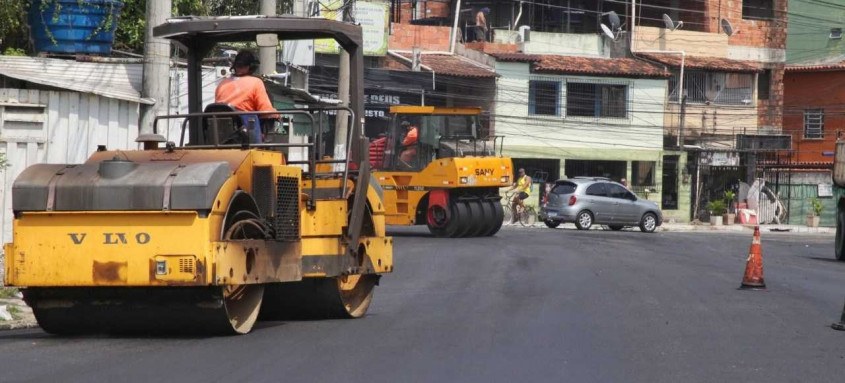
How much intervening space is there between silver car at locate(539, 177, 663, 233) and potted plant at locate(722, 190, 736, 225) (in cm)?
1212

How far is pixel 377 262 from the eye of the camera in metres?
12.3

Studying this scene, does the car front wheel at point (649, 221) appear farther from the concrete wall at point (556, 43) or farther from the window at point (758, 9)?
the window at point (758, 9)

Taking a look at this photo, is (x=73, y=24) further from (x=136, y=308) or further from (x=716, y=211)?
(x=716, y=211)

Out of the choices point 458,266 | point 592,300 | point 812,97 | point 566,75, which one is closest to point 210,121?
point 592,300

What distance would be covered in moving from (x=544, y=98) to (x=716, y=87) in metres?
8.92

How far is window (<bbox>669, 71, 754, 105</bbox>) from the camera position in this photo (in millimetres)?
59406

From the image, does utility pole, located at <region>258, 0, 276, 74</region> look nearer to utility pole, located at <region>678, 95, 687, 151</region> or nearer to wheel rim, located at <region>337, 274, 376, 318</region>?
wheel rim, located at <region>337, 274, 376, 318</region>

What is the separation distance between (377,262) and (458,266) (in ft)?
27.6

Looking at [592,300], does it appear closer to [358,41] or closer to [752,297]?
[752,297]

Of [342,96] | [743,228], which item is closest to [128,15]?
[342,96]

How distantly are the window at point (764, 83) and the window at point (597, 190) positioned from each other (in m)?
22.9

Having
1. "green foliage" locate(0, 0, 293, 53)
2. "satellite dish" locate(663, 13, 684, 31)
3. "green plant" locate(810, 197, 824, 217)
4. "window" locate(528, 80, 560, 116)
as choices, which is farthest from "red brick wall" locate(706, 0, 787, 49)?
"green foliage" locate(0, 0, 293, 53)

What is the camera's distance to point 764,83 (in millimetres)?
61938

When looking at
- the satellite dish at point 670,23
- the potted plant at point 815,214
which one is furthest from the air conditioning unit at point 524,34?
the potted plant at point 815,214
